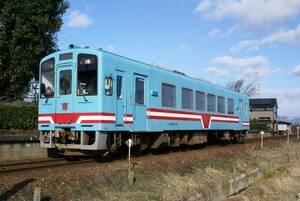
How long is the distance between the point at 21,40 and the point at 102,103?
1016cm

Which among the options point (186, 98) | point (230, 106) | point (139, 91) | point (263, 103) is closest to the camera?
point (139, 91)

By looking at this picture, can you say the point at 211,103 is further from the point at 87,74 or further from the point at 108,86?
the point at 87,74

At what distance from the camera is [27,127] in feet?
73.7

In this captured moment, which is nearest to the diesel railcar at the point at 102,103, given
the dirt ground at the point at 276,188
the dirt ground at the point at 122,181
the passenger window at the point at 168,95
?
the passenger window at the point at 168,95

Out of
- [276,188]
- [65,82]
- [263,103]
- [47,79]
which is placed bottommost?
[276,188]

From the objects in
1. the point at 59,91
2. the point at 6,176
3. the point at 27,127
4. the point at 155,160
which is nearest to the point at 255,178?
the point at 155,160

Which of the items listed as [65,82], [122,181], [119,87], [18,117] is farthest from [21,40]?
[122,181]

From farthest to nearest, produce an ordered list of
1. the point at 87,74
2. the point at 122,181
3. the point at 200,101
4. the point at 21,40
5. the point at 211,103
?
the point at 21,40
the point at 211,103
the point at 200,101
the point at 87,74
the point at 122,181

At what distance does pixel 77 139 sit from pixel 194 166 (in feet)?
11.8

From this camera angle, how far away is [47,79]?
14.3 meters

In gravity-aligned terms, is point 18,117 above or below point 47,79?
below

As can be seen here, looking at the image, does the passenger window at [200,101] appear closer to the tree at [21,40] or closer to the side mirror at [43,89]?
the side mirror at [43,89]

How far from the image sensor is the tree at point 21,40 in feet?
67.3

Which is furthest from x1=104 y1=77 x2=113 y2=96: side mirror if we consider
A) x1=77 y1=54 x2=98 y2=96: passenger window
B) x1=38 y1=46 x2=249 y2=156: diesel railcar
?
x1=77 y1=54 x2=98 y2=96: passenger window
